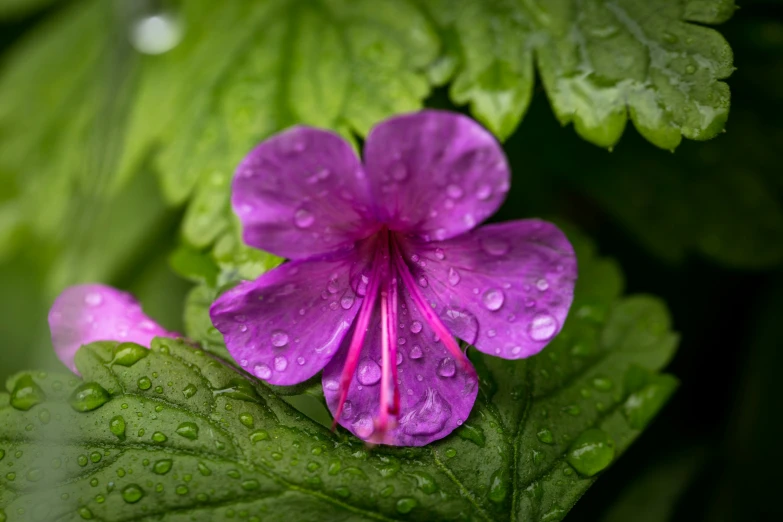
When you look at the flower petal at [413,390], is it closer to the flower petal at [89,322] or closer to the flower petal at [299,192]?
the flower petal at [299,192]

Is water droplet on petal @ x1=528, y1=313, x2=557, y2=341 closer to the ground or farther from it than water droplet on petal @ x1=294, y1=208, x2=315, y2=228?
closer to the ground

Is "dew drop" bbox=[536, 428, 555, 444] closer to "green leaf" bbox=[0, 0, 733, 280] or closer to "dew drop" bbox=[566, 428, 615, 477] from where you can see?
"dew drop" bbox=[566, 428, 615, 477]

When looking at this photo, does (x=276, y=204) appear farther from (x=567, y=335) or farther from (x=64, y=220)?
(x=64, y=220)

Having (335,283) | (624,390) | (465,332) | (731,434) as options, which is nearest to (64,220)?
(335,283)

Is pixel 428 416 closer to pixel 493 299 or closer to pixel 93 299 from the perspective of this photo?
pixel 493 299

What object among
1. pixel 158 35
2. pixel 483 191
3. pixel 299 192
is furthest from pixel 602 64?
pixel 158 35

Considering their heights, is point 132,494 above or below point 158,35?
below

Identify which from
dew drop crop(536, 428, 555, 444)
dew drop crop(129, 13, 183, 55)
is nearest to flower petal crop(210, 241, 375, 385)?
dew drop crop(536, 428, 555, 444)
